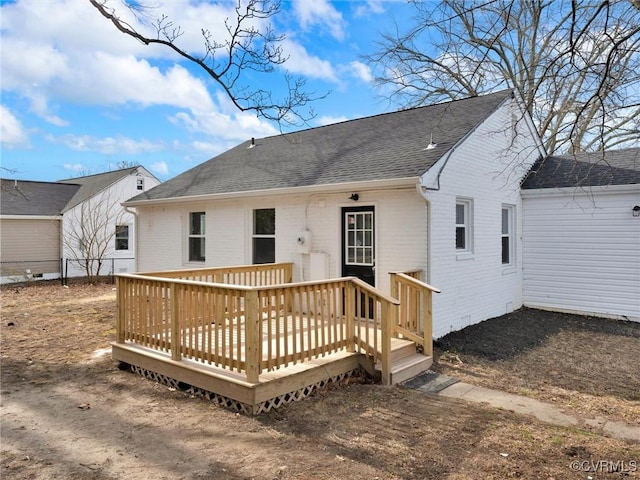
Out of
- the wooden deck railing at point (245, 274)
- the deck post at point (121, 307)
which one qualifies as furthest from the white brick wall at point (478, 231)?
the deck post at point (121, 307)

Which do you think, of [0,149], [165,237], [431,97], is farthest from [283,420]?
[431,97]

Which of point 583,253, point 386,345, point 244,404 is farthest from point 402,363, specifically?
point 583,253

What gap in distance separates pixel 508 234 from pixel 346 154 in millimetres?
4521

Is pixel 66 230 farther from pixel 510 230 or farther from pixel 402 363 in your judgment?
pixel 402 363

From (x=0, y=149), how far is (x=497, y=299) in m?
13.7

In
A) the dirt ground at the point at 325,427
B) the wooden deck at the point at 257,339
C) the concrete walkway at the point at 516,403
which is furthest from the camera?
the wooden deck at the point at 257,339

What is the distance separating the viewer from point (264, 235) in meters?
10.1

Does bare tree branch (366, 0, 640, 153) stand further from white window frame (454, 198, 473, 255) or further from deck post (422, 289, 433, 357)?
deck post (422, 289, 433, 357)

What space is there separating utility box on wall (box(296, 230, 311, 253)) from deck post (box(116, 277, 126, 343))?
365cm

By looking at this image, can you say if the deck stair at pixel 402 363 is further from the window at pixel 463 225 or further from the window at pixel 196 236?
the window at pixel 196 236

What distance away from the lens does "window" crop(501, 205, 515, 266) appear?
10727 millimetres

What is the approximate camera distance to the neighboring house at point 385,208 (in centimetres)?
785

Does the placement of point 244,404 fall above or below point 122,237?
below

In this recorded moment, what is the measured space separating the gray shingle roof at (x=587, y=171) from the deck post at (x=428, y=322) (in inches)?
184
